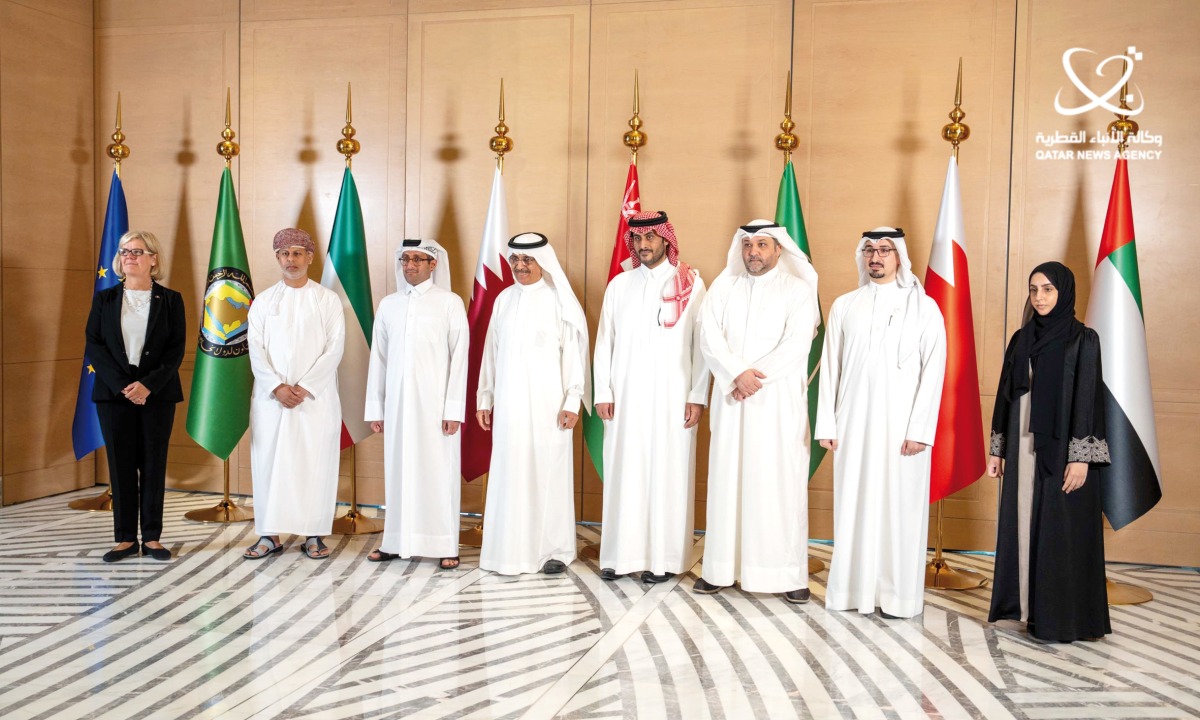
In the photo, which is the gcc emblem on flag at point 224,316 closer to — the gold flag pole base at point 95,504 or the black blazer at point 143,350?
the black blazer at point 143,350

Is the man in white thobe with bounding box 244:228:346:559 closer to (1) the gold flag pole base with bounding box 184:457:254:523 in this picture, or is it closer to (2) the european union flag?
(1) the gold flag pole base with bounding box 184:457:254:523

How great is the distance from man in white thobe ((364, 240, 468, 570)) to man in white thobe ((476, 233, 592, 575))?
8.6 inches

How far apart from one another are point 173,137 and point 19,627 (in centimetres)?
394

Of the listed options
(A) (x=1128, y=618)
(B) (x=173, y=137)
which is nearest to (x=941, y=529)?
(A) (x=1128, y=618)

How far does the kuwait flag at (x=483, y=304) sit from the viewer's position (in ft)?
18.5

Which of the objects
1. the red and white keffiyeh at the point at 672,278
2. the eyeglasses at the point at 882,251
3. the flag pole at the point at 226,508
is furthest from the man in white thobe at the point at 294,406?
the eyeglasses at the point at 882,251

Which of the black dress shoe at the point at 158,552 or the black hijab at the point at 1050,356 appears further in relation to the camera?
the black dress shoe at the point at 158,552

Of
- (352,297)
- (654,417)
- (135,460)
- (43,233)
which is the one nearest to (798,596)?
(654,417)

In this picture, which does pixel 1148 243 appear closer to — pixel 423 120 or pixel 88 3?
pixel 423 120

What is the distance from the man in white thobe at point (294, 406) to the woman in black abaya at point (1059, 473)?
11.0ft

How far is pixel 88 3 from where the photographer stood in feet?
23.2

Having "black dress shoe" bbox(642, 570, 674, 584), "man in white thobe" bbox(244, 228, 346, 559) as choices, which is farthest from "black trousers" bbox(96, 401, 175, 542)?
"black dress shoe" bbox(642, 570, 674, 584)

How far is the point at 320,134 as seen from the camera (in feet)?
22.0

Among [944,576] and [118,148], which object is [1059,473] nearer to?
[944,576]
